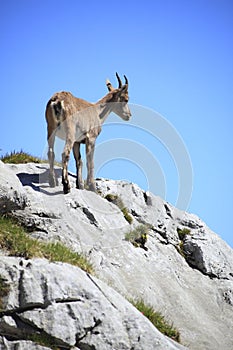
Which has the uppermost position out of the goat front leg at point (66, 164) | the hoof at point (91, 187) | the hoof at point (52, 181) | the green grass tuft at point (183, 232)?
the goat front leg at point (66, 164)

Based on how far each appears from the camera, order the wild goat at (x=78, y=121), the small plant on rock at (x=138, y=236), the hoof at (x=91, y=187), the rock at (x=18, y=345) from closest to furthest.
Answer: the rock at (x=18, y=345) < the small plant on rock at (x=138, y=236) < the wild goat at (x=78, y=121) < the hoof at (x=91, y=187)

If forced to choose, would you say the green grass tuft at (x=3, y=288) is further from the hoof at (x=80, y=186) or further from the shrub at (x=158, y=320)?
the hoof at (x=80, y=186)

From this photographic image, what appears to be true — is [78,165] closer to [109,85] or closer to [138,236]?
[138,236]

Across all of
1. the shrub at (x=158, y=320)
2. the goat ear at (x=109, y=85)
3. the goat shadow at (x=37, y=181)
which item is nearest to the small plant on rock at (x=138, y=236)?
the goat shadow at (x=37, y=181)

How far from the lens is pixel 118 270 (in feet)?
47.8

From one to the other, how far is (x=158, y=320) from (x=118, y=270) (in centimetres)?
210

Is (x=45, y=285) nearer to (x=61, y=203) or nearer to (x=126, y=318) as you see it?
(x=126, y=318)

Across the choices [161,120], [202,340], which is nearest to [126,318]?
[202,340]

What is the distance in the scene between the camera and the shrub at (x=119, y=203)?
17516 mm

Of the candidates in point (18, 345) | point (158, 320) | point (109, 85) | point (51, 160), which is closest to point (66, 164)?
point (51, 160)

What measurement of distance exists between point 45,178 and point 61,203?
238cm

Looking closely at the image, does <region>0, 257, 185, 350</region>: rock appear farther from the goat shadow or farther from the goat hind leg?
the goat hind leg

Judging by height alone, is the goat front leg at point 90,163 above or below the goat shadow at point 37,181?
above

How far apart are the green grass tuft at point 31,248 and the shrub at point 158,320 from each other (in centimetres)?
157
